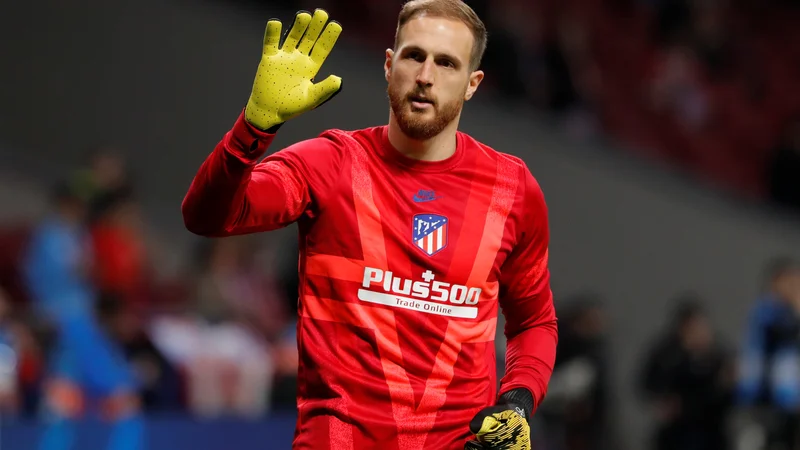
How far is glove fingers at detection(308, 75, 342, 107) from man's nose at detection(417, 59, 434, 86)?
1.25 ft

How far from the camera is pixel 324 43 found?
148 inches

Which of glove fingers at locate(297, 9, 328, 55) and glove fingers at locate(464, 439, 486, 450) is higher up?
glove fingers at locate(297, 9, 328, 55)

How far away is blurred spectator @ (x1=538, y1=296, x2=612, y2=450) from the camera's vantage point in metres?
10.7

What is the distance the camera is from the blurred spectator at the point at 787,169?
13922 millimetres

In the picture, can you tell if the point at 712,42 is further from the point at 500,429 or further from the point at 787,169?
the point at 500,429

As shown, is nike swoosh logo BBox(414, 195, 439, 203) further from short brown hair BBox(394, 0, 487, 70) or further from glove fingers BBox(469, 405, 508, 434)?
glove fingers BBox(469, 405, 508, 434)

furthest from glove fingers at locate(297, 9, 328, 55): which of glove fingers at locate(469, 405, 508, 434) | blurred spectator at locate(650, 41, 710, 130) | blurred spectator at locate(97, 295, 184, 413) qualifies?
blurred spectator at locate(650, 41, 710, 130)

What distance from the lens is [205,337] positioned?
9102mm

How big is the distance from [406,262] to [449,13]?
0.78 m

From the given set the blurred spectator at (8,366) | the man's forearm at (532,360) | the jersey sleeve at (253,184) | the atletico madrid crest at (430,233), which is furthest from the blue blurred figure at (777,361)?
the jersey sleeve at (253,184)

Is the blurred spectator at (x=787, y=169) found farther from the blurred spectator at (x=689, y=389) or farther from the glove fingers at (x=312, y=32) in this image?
the glove fingers at (x=312, y=32)

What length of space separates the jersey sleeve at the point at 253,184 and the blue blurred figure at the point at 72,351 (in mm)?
4013

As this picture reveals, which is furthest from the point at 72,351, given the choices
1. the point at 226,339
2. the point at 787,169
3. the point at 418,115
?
the point at 787,169

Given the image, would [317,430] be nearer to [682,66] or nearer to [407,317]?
[407,317]
